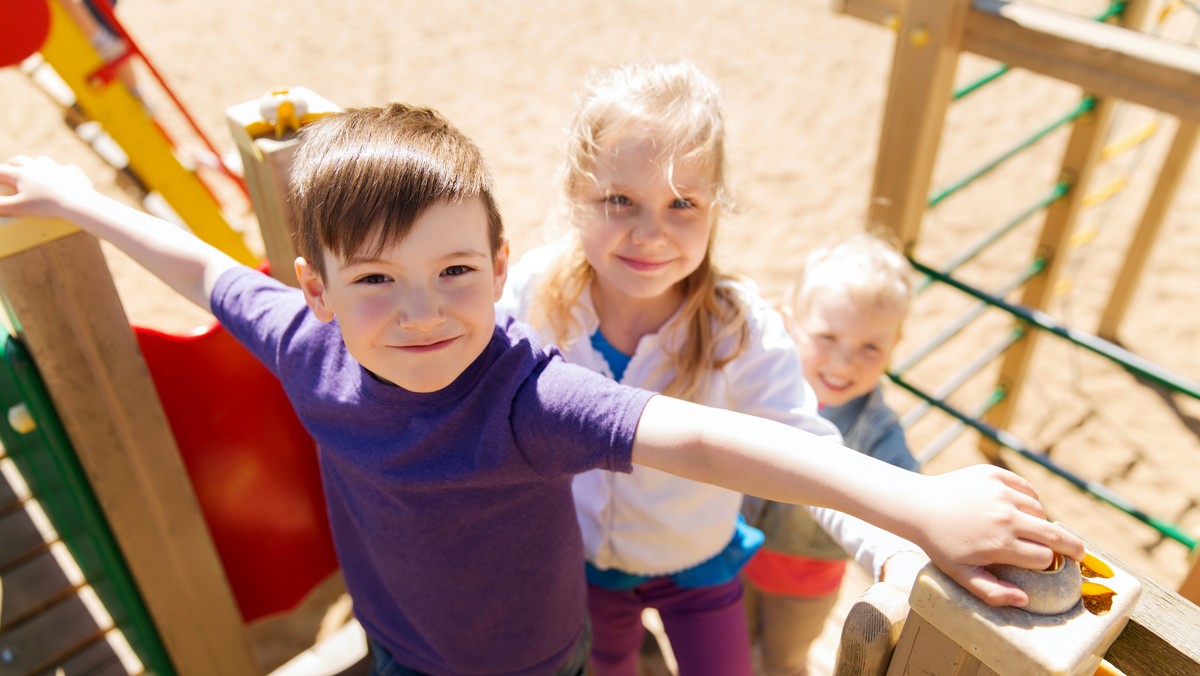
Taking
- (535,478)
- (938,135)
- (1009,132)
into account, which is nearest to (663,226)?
(535,478)

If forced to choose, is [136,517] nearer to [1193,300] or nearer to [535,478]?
[535,478]

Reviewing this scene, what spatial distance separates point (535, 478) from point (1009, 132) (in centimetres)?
574

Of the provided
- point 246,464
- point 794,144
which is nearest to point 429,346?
point 246,464

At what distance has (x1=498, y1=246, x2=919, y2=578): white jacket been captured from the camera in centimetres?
165

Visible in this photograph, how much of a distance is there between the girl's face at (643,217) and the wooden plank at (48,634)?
167 cm

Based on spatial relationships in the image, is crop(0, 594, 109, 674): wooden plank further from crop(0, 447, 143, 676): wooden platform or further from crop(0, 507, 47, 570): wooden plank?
crop(0, 507, 47, 570): wooden plank

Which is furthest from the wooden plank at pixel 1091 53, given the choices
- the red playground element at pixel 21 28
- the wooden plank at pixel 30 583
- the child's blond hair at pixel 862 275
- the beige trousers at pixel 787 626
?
the red playground element at pixel 21 28

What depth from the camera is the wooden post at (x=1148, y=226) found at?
150 inches

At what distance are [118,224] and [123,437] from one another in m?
0.48

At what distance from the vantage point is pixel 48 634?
248 centimetres

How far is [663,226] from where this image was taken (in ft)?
5.10

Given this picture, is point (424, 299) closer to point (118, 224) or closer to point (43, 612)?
point (118, 224)

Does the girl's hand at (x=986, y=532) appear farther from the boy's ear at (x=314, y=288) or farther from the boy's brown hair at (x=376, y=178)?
the boy's ear at (x=314, y=288)

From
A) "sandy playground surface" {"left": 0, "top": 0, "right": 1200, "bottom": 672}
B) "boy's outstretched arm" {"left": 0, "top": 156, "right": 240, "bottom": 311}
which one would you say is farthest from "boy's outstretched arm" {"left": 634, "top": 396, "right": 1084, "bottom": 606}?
"sandy playground surface" {"left": 0, "top": 0, "right": 1200, "bottom": 672}
